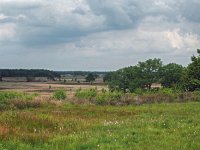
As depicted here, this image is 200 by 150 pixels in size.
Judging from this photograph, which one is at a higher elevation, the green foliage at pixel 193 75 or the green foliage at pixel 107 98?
the green foliage at pixel 193 75

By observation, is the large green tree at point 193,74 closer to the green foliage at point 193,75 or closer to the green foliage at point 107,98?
the green foliage at point 193,75

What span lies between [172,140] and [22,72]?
14747 centimetres

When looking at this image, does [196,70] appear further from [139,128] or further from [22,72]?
[22,72]

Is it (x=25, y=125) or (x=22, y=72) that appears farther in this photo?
(x=22, y=72)

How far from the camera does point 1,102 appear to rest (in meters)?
39.7

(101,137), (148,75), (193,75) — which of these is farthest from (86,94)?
(148,75)

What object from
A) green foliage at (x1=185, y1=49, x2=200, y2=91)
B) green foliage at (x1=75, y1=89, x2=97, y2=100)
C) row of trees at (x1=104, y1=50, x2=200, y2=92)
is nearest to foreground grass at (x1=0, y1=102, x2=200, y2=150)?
green foliage at (x1=75, y1=89, x2=97, y2=100)

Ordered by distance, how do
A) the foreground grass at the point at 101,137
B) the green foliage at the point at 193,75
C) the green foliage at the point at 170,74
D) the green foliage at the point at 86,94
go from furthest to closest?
the green foliage at the point at 170,74 < the green foliage at the point at 193,75 < the green foliage at the point at 86,94 < the foreground grass at the point at 101,137

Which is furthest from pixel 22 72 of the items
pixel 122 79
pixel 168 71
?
pixel 168 71

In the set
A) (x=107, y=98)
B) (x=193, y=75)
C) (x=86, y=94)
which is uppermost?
(x=193, y=75)

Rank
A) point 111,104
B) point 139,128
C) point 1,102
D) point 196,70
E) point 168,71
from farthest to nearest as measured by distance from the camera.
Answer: point 168,71, point 196,70, point 111,104, point 1,102, point 139,128

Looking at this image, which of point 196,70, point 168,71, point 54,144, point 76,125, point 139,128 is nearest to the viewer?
point 54,144

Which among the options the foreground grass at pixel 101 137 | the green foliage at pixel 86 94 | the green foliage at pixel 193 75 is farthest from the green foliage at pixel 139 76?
the foreground grass at pixel 101 137

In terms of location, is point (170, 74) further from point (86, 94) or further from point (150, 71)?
point (86, 94)
